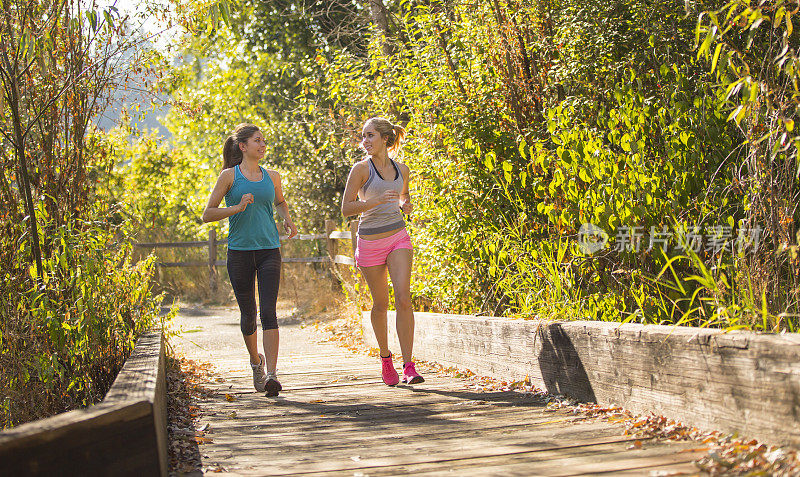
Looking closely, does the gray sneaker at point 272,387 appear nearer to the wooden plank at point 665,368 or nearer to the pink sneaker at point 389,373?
the pink sneaker at point 389,373

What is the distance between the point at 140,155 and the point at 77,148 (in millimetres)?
18284

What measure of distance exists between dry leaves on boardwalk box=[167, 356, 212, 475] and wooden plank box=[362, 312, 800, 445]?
1981 millimetres

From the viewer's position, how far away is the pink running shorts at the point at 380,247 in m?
5.49

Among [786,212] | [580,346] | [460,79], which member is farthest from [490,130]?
[786,212]

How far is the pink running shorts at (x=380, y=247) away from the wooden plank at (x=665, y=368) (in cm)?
78

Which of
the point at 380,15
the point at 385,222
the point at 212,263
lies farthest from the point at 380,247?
the point at 212,263

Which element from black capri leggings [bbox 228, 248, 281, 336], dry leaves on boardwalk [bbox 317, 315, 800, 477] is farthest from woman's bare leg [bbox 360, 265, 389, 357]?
dry leaves on boardwalk [bbox 317, 315, 800, 477]

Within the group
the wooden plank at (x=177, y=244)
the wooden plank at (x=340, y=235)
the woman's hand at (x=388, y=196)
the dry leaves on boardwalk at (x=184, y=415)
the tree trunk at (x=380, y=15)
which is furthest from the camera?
the wooden plank at (x=177, y=244)

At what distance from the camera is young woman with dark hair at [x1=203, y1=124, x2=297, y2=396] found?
550cm

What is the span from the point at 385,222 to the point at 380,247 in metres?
0.18

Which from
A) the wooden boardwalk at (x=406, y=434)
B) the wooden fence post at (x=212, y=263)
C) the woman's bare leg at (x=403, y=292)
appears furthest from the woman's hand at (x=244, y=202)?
the wooden fence post at (x=212, y=263)

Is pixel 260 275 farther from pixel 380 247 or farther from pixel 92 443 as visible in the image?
pixel 92 443

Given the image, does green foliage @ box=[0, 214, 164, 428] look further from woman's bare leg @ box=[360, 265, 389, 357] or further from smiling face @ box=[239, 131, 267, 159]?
woman's bare leg @ box=[360, 265, 389, 357]

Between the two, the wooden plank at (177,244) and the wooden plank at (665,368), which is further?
the wooden plank at (177,244)
